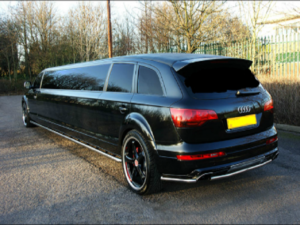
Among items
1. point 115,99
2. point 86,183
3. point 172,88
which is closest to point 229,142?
point 172,88

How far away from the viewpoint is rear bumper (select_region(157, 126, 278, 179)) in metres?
2.75

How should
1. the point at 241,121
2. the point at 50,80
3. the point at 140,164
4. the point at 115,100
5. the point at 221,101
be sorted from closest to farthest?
the point at 221,101, the point at 241,121, the point at 140,164, the point at 115,100, the point at 50,80

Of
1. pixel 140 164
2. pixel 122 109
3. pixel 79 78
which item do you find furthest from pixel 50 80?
pixel 140 164

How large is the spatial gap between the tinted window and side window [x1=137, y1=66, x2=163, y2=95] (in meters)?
0.99

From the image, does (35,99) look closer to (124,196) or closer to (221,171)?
(124,196)

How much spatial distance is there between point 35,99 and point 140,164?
4956 mm

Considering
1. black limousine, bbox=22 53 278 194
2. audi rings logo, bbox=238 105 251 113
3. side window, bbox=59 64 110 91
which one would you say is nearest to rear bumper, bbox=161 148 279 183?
black limousine, bbox=22 53 278 194

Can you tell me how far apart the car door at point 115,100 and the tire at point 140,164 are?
0.99 ft

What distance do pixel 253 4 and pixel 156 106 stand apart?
10.9 m

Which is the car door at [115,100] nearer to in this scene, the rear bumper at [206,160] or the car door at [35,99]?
the rear bumper at [206,160]

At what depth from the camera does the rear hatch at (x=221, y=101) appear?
277 centimetres

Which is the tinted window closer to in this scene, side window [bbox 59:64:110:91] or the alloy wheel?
side window [bbox 59:64:110:91]

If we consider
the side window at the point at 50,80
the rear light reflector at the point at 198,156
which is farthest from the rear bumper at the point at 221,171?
the side window at the point at 50,80

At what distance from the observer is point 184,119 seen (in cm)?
275
